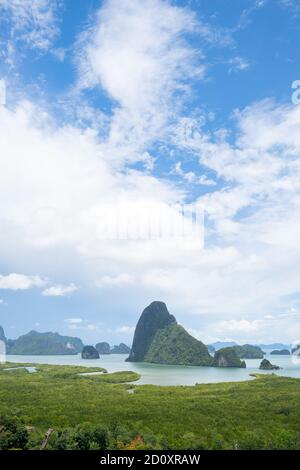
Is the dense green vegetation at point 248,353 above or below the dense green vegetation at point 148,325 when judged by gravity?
below

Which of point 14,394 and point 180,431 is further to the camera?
point 14,394

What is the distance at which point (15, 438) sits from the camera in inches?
998

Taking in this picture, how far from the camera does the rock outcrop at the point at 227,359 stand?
111062 mm

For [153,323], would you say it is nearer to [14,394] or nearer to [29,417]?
[14,394]

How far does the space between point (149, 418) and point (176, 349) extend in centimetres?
9791

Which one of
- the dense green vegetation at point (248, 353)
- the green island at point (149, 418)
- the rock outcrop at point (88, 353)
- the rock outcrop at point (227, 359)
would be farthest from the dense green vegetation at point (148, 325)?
the green island at point (149, 418)

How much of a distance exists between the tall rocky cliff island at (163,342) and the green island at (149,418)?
68.8m

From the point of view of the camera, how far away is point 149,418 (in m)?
32.9

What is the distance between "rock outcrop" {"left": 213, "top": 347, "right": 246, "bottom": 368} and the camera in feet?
364

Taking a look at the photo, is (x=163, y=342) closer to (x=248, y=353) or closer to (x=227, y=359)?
(x=227, y=359)

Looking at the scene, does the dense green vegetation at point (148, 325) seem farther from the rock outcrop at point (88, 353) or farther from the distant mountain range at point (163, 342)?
the rock outcrop at point (88, 353)

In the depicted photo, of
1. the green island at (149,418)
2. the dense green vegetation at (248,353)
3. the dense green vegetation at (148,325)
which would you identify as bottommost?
the dense green vegetation at (248,353)
